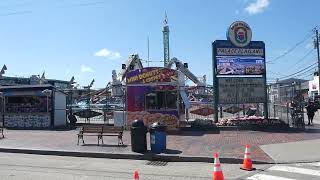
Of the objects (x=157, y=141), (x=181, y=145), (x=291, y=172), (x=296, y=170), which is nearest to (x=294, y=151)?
(x=296, y=170)

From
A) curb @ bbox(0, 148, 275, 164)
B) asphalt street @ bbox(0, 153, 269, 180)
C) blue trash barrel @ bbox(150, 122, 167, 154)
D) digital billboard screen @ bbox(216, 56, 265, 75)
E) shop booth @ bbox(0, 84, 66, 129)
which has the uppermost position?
digital billboard screen @ bbox(216, 56, 265, 75)

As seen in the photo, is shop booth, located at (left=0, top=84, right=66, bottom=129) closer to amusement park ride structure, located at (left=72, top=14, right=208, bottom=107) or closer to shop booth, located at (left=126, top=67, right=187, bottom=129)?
amusement park ride structure, located at (left=72, top=14, right=208, bottom=107)

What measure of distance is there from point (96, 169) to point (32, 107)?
59.3ft

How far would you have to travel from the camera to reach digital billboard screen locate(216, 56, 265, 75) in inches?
1103

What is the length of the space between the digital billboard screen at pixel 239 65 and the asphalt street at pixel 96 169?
1239cm

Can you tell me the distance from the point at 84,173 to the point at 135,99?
1366 centimetres

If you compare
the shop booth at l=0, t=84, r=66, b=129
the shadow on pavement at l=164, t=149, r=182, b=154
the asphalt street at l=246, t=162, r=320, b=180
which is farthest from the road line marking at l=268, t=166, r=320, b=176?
the shop booth at l=0, t=84, r=66, b=129

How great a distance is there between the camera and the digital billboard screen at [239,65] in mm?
28016

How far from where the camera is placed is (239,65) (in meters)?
28.2

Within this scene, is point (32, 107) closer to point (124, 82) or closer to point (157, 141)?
point (124, 82)

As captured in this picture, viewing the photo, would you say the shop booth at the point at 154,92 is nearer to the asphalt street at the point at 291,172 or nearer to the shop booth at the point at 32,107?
the shop booth at the point at 32,107

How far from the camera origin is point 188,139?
22250 mm

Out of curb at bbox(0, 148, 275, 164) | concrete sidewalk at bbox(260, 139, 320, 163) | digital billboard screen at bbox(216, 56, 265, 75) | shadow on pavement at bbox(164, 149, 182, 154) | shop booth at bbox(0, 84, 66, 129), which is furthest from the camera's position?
shop booth at bbox(0, 84, 66, 129)

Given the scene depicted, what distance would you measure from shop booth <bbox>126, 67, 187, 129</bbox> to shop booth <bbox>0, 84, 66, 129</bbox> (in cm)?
628
